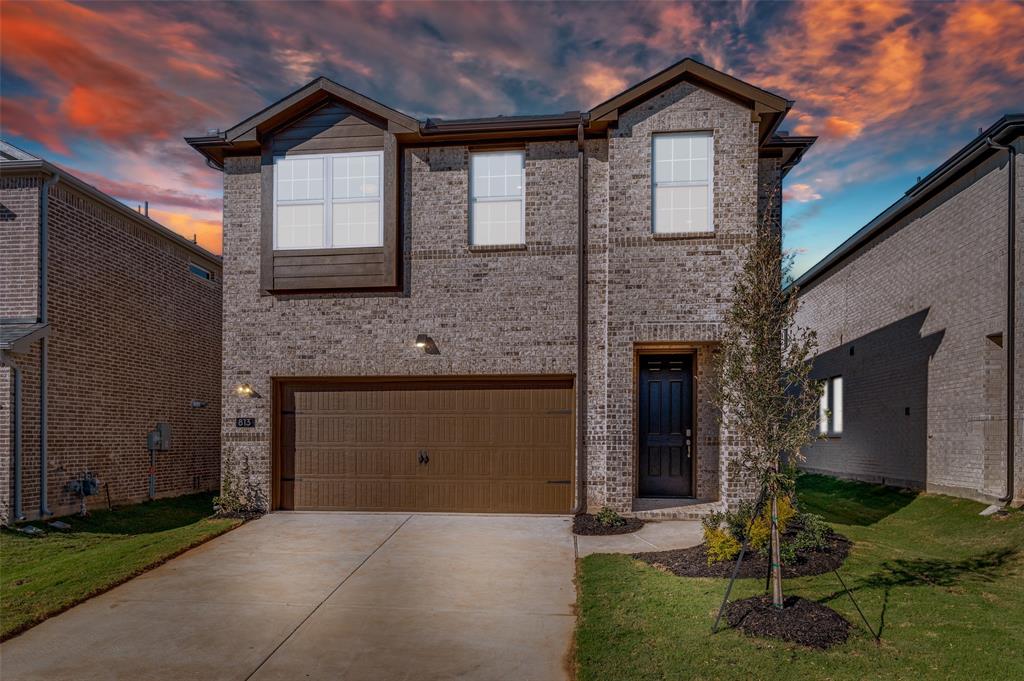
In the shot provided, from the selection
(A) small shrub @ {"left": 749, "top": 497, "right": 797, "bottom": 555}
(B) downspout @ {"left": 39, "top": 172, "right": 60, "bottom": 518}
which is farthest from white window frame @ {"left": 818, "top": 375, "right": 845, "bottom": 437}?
(B) downspout @ {"left": 39, "top": 172, "right": 60, "bottom": 518}

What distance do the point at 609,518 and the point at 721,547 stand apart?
2518mm

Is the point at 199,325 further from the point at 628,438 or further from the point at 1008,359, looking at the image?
the point at 1008,359

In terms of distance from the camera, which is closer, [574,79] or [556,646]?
[556,646]

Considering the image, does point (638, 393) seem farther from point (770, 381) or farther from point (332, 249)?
point (332, 249)

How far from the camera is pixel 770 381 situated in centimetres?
582

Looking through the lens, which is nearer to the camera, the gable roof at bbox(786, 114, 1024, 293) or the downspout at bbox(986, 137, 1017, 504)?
the gable roof at bbox(786, 114, 1024, 293)

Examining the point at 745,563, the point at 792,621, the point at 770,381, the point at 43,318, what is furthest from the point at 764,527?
the point at 43,318

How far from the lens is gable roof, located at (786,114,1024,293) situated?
9891 millimetres

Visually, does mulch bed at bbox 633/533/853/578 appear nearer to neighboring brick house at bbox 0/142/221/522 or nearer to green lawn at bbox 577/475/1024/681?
green lawn at bbox 577/475/1024/681

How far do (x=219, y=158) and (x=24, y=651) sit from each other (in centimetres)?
850

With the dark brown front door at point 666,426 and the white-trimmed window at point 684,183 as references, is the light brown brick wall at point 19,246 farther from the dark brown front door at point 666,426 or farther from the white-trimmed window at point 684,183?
the dark brown front door at point 666,426

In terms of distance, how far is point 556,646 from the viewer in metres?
5.34

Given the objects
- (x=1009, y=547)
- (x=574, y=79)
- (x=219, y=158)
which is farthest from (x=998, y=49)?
(x=219, y=158)

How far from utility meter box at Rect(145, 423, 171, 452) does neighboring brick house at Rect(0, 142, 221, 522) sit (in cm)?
10
